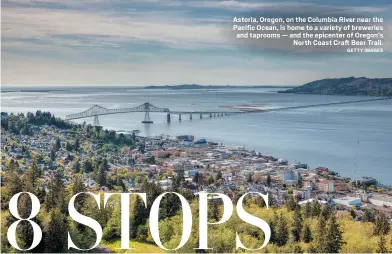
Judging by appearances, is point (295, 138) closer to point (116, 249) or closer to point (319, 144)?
point (319, 144)

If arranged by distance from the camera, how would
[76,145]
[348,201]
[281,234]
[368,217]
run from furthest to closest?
[76,145], [348,201], [368,217], [281,234]

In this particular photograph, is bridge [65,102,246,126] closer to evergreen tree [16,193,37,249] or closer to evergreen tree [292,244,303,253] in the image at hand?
evergreen tree [16,193,37,249]

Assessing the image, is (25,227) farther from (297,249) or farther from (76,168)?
(76,168)

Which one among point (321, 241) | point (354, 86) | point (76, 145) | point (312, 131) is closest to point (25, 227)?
point (321, 241)

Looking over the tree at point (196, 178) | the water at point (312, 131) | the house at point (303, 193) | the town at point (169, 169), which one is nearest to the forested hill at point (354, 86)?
the water at point (312, 131)

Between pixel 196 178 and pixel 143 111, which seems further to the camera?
pixel 143 111

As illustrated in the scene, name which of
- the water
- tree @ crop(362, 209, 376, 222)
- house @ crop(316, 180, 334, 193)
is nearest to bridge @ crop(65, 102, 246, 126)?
the water
